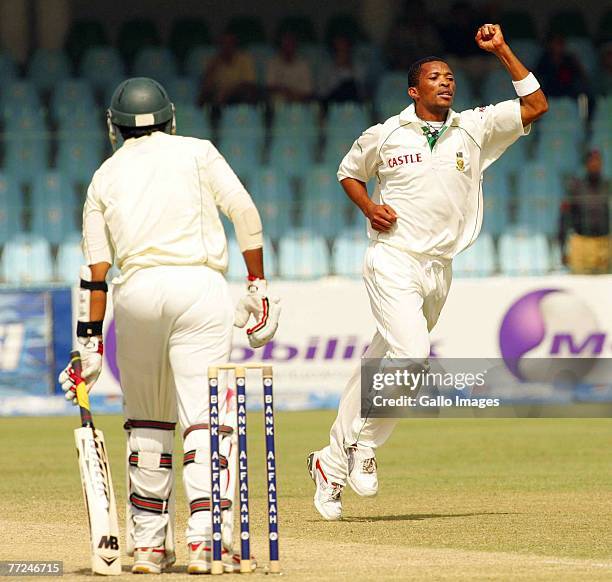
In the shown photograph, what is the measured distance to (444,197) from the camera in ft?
25.1

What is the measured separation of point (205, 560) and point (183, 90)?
13485 mm

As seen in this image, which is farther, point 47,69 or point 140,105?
point 47,69

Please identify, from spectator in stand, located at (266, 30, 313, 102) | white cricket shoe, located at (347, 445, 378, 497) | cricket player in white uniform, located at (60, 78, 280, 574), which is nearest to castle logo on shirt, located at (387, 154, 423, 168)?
white cricket shoe, located at (347, 445, 378, 497)

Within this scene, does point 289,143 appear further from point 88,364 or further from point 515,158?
point 88,364

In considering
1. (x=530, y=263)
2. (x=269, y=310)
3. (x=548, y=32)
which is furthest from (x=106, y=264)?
(x=548, y=32)

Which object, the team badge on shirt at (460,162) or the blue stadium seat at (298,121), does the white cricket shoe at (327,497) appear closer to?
the team badge on shirt at (460,162)

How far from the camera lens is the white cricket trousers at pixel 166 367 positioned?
5676mm

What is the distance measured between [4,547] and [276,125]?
1160cm

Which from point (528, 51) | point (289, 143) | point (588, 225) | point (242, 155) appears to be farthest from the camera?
A: point (528, 51)

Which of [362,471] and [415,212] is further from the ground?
[415,212]

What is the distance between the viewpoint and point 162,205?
577 cm

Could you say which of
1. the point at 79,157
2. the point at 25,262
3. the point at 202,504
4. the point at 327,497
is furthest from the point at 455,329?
the point at 202,504

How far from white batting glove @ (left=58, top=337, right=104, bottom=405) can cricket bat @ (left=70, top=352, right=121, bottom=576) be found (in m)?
0.03

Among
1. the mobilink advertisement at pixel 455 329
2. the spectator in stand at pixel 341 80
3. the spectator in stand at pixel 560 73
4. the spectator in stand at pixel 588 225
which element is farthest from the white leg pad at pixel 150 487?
the spectator in stand at pixel 560 73
